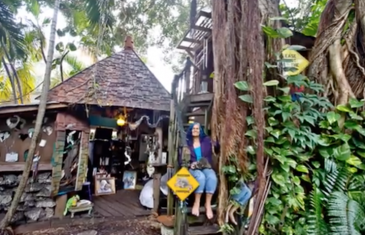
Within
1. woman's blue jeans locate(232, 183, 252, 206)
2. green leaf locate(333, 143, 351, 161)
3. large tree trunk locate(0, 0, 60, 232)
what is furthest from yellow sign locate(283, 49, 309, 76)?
large tree trunk locate(0, 0, 60, 232)

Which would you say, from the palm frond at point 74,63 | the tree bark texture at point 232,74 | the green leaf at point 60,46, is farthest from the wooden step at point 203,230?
the palm frond at point 74,63

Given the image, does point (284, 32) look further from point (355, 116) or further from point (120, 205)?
point (120, 205)

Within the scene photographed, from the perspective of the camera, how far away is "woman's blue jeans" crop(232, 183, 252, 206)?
256 cm

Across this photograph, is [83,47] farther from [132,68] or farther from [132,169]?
[132,169]

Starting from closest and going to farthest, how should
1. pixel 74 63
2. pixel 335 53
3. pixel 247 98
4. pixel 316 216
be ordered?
pixel 316 216 < pixel 247 98 < pixel 335 53 < pixel 74 63

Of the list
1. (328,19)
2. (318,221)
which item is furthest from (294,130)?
(328,19)

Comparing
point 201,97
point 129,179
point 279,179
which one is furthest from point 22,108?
point 279,179

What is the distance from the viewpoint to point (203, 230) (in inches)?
104

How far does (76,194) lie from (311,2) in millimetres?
6343

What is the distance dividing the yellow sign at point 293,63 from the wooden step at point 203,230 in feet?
6.43

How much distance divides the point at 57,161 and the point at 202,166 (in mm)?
2963

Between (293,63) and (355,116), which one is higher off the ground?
(293,63)

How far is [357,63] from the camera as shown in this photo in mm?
2977

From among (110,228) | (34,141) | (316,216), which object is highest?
(34,141)
